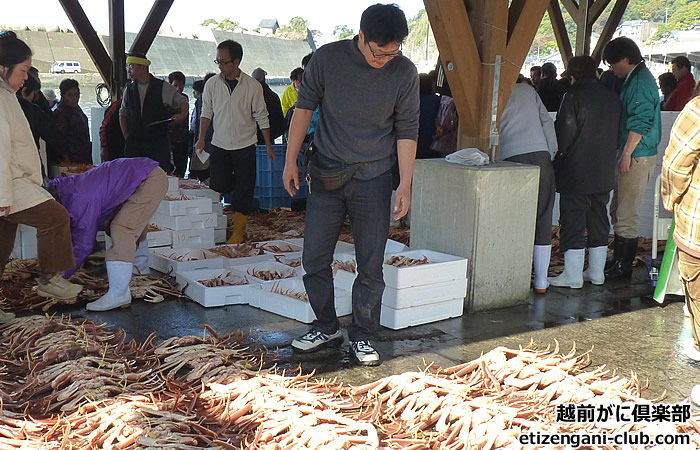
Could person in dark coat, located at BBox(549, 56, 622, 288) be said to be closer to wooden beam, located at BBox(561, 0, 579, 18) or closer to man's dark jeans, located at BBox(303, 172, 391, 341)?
man's dark jeans, located at BBox(303, 172, 391, 341)

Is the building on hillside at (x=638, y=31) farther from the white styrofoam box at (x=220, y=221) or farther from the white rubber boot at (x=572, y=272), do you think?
the white rubber boot at (x=572, y=272)

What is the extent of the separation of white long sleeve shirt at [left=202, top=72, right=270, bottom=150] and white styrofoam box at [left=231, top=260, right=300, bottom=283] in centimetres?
177

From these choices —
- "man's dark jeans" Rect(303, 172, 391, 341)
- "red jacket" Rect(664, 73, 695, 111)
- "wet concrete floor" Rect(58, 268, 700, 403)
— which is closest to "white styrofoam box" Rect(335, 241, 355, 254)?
"wet concrete floor" Rect(58, 268, 700, 403)

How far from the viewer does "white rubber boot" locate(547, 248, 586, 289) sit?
241 inches

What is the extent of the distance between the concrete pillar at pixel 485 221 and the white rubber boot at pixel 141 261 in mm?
2548

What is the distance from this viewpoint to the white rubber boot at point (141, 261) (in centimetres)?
625

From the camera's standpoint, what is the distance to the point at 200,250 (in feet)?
21.5

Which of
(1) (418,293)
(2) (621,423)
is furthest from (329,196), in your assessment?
(2) (621,423)

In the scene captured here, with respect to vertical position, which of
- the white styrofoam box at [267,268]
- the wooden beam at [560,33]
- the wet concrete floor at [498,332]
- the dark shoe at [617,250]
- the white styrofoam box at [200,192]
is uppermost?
the wooden beam at [560,33]

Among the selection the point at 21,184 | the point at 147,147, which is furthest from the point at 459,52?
the point at 147,147

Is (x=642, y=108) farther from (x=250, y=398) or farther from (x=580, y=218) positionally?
(x=250, y=398)

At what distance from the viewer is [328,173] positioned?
161 inches

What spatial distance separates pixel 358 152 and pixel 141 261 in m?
3.05

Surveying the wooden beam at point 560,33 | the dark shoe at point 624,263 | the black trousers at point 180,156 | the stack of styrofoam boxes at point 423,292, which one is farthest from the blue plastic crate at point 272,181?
the wooden beam at point 560,33
